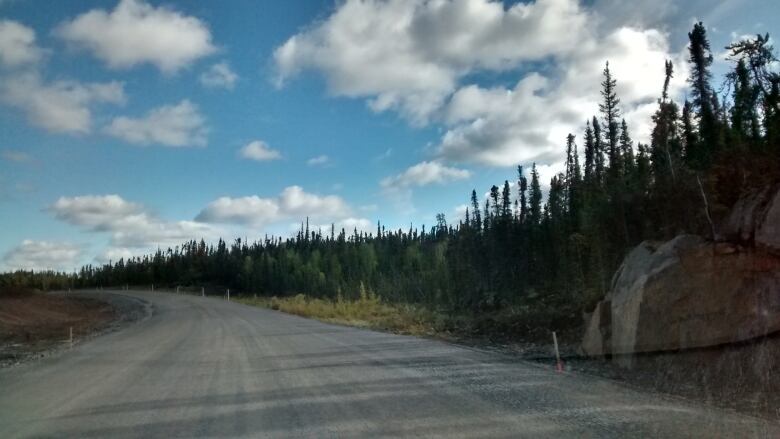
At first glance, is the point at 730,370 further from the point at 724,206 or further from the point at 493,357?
the point at 493,357

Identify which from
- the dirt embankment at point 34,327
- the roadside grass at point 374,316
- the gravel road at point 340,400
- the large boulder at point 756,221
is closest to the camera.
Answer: the gravel road at point 340,400

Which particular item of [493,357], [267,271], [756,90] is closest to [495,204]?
A: [267,271]

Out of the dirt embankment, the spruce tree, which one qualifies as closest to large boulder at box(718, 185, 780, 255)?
the dirt embankment

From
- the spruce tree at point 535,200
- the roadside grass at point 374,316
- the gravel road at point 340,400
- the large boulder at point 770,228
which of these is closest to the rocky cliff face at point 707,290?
the large boulder at point 770,228

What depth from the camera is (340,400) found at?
29.0 ft

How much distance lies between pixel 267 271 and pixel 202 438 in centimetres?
11183

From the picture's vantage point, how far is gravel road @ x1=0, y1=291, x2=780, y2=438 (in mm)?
6852

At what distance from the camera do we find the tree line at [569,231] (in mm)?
13430

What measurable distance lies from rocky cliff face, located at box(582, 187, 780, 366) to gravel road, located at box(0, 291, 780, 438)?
70.5 inches

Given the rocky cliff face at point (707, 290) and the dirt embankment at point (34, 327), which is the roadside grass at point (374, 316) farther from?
the rocky cliff face at point (707, 290)

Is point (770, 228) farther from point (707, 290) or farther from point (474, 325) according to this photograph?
point (474, 325)

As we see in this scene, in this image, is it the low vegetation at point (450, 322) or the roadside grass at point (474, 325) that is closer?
the roadside grass at point (474, 325)

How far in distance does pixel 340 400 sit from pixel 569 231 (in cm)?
4148

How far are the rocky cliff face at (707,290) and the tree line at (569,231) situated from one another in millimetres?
703
